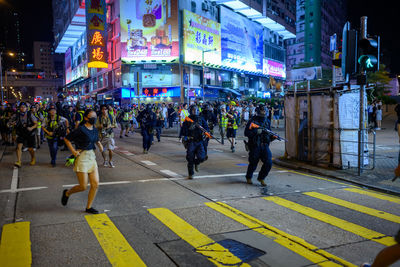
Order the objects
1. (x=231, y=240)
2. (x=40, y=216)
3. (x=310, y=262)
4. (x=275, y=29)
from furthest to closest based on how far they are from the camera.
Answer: (x=275, y=29) < (x=40, y=216) < (x=231, y=240) < (x=310, y=262)

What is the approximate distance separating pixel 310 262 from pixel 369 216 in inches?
91.9

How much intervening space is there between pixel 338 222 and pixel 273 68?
71433mm

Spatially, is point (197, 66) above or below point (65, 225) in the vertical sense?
above

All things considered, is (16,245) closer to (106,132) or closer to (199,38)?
(106,132)

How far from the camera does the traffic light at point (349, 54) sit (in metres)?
8.43

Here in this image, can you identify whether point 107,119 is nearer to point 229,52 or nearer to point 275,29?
point 229,52

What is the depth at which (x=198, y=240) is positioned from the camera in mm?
4555

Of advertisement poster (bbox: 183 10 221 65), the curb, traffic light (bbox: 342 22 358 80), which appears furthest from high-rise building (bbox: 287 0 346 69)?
traffic light (bbox: 342 22 358 80)

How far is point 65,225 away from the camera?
5.13m

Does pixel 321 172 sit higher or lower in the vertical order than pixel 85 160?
lower

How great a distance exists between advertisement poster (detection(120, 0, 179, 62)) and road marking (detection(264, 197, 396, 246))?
141 ft

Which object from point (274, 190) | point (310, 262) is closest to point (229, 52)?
point (274, 190)

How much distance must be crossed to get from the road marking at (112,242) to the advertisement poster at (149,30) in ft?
143

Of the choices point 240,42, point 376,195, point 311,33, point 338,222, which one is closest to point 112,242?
point 338,222
